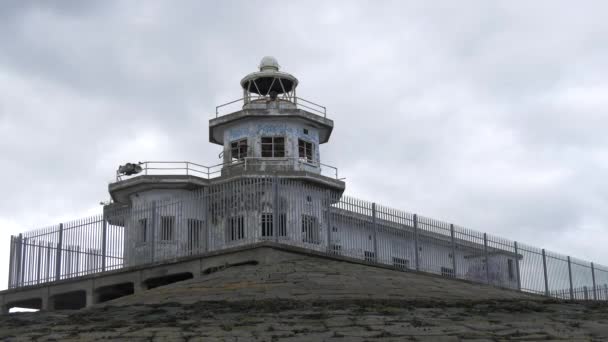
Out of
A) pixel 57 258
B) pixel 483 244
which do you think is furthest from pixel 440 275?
pixel 57 258

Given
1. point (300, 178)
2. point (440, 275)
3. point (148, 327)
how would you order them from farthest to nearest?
point (300, 178) < point (440, 275) < point (148, 327)

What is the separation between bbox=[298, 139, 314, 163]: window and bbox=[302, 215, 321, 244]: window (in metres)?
11.2

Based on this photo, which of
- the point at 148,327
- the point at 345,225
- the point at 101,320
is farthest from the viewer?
the point at 345,225

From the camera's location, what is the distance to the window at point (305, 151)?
121 ft

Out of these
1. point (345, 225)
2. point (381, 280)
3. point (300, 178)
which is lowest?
point (381, 280)

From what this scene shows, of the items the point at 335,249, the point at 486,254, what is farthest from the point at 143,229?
the point at 486,254

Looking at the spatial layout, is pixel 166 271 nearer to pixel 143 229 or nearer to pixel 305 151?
pixel 143 229

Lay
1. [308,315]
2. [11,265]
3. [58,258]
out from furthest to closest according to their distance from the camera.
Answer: [11,265]
[58,258]
[308,315]

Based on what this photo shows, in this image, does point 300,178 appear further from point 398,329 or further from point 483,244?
point 398,329

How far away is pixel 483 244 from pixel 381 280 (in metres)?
9.56

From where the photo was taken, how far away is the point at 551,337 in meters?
13.4

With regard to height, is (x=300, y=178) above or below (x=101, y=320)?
above

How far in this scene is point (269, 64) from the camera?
38312 millimetres

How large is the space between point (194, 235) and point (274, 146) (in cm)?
1067
